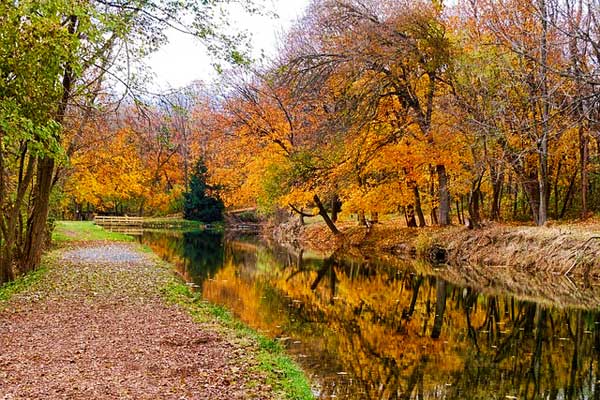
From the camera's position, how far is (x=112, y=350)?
7.55 meters

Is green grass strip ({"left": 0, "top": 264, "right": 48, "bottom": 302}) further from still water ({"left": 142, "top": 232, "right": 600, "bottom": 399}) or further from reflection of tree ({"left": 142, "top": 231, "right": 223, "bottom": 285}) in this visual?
reflection of tree ({"left": 142, "top": 231, "right": 223, "bottom": 285})

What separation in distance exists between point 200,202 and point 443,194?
32056 mm

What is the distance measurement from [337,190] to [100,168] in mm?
10393

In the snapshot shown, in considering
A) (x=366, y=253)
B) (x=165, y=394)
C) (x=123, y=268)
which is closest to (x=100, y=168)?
(x=123, y=268)

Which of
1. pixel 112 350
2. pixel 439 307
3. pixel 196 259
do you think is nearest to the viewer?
pixel 112 350

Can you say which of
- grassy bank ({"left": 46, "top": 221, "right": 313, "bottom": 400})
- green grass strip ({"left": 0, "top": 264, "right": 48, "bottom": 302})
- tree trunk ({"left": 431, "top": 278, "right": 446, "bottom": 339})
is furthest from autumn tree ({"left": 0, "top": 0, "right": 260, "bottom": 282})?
tree trunk ({"left": 431, "top": 278, "right": 446, "bottom": 339})

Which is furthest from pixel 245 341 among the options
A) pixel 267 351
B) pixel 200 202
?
pixel 200 202

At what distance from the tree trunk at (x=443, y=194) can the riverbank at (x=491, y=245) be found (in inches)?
24.0

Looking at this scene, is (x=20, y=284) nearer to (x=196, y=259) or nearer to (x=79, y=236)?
(x=196, y=259)

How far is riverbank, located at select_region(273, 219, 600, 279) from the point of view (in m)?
17.5

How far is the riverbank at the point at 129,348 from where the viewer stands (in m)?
6.16

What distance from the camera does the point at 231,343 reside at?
8.30 m

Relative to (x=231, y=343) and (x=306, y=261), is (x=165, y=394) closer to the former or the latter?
(x=231, y=343)

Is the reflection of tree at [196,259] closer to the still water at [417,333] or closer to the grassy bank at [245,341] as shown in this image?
the still water at [417,333]
